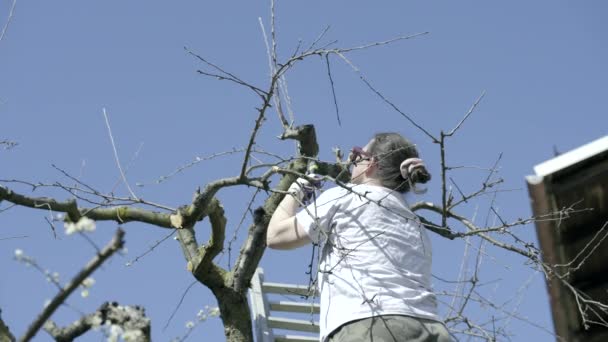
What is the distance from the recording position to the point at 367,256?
10.5 ft

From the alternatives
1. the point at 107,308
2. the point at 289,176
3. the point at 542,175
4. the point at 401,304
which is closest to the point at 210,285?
the point at 289,176

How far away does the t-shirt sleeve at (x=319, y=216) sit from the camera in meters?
3.27

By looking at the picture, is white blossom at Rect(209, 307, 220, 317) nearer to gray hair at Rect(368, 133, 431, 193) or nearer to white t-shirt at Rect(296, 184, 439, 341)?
white t-shirt at Rect(296, 184, 439, 341)

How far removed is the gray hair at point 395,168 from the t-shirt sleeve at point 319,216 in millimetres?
180

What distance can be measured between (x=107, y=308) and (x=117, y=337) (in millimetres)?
128

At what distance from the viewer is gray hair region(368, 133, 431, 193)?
3414 millimetres

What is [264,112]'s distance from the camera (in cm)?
347

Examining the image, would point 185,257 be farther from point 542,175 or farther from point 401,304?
point 542,175

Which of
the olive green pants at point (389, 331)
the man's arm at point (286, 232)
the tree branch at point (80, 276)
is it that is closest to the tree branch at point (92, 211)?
the man's arm at point (286, 232)

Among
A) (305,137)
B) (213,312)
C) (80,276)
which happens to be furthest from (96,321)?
(305,137)

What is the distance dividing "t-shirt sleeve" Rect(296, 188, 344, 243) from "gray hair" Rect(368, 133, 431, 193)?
0.18 meters

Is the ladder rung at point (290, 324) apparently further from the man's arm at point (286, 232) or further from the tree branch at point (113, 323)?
the tree branch at point (113, 323)

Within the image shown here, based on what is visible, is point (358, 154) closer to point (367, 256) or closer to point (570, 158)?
point (367, 256)

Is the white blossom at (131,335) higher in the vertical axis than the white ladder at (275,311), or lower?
lower
